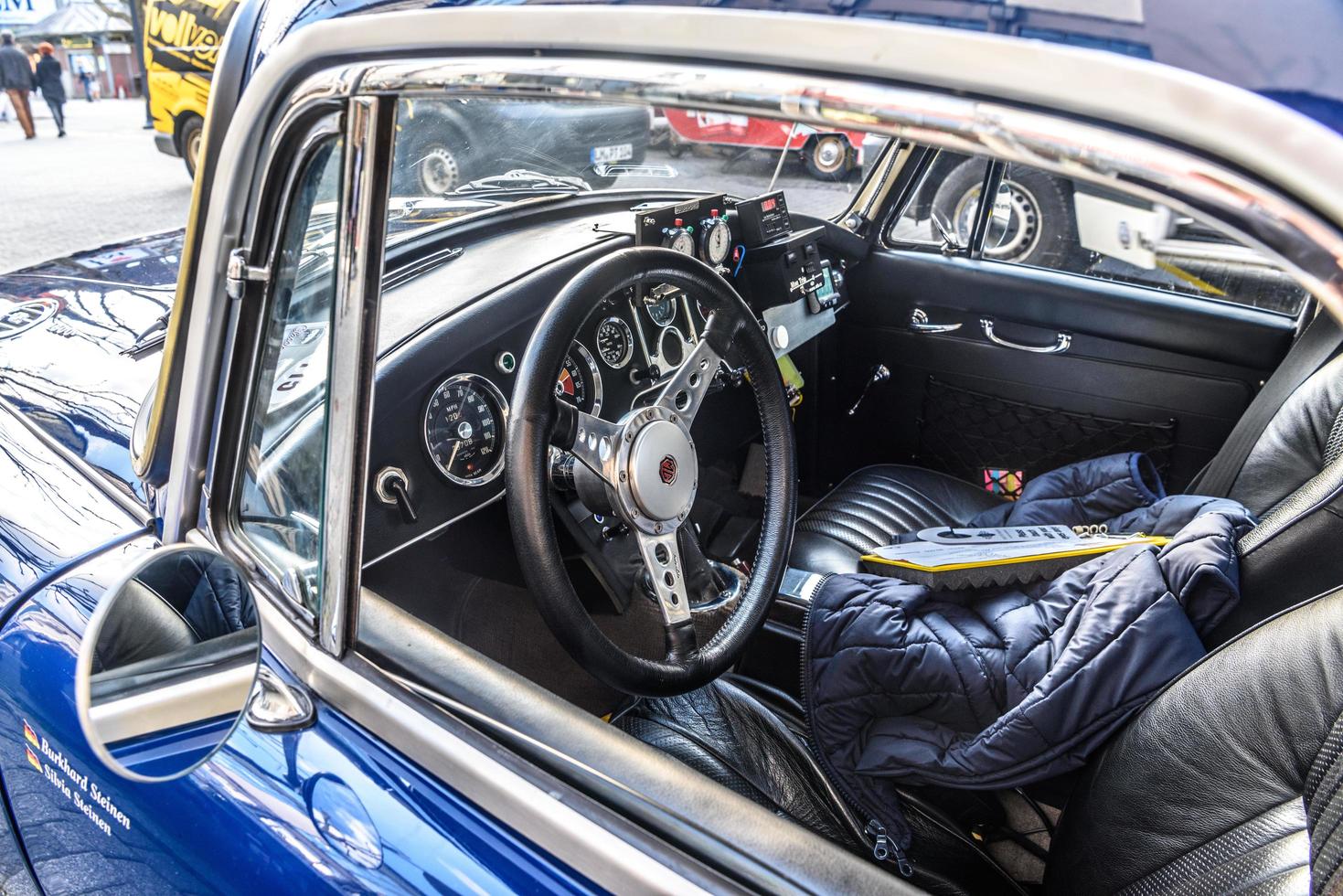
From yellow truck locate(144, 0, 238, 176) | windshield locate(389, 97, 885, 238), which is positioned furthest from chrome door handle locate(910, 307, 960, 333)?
yellow truck locate(144, 0, 238, 176)

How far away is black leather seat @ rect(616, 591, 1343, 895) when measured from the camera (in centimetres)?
92

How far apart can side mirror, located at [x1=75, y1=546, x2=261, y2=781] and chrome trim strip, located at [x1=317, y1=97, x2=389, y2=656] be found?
10 centimetres

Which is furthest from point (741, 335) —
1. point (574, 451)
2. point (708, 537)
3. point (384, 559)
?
point (708, 537)

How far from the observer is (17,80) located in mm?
14359

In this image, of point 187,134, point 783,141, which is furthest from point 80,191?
point 783,141

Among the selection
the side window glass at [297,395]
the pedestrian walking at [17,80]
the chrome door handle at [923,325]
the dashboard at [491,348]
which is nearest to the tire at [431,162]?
the dashboard at [491,348]

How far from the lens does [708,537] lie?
2594mm

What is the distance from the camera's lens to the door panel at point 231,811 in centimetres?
93

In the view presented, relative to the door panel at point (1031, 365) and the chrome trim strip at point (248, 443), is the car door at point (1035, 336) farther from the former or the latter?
the chrome trim strip at point (248, 443)

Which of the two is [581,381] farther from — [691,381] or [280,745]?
[280,745]

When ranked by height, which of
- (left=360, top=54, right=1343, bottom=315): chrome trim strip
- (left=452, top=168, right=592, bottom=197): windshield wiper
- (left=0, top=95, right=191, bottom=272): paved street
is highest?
(left=360, top=54, right=1343, bottom=315): chrome trim strip

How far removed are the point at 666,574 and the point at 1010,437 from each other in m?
1.57

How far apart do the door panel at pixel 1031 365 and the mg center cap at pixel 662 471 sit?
1493 millimetres

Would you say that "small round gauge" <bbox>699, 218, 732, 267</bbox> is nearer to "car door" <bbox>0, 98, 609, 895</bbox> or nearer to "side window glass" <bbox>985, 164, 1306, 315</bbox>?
"side window glass" <bbox>985, 164, 1306, 315</bbox>
